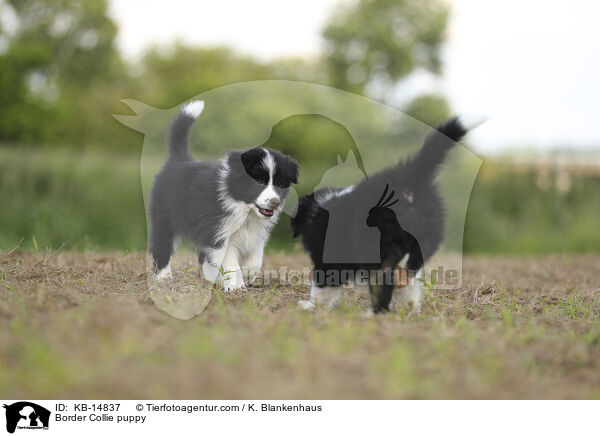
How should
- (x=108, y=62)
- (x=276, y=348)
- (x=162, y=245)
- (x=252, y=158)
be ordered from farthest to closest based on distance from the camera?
(x=108, y=62) → (x=162, y=245) → (x=252, y=158) → (x=276, y=348)

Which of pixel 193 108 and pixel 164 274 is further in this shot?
pixel 164 274

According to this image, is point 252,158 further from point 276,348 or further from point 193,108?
point 276,348

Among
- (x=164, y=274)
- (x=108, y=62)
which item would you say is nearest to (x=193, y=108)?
(x=164, y=274)

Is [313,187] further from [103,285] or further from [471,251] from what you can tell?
[471,251]

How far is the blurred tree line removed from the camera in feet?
40.7

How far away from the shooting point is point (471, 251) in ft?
35.0

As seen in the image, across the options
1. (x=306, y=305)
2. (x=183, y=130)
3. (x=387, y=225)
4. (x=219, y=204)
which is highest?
(x=183, y=130)

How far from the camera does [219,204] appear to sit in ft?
13.5

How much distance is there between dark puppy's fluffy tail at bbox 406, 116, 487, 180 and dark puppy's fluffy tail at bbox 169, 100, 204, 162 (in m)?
1.89

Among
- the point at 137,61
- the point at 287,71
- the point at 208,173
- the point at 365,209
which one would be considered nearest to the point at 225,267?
the point at 208,173

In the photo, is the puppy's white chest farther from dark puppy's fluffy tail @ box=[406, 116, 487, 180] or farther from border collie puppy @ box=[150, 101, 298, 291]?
dark puppy's fluffy tail @ box=[406, 116, 487, 180]
